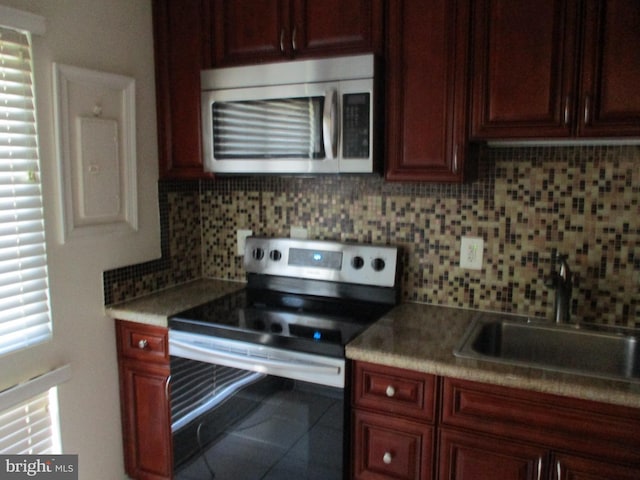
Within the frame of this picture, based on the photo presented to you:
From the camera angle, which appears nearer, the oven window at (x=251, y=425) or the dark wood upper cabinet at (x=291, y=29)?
the oven window at (x=251, y=425)

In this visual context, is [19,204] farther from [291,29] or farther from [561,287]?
[561,287]

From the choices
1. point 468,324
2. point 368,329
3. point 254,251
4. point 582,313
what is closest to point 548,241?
point 582,313

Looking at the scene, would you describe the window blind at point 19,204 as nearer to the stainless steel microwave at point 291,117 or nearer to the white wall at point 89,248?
the white wall at point 89,248

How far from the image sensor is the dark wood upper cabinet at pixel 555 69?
1500 millimetres

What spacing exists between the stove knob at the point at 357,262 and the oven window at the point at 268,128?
0.50 metres

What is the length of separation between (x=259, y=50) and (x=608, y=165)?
4.51 ft

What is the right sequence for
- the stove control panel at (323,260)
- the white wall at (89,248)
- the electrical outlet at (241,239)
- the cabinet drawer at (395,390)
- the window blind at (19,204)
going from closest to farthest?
the cabinet drawer at (395,390)
the window blind at (19,204)
the white wall at (89,248)
the stove control panel at (323,260)
the electrical outlet at (241,239)

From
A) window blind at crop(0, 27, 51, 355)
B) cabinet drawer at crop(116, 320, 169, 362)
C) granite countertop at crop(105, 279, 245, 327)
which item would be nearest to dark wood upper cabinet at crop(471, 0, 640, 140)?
granite countertop at crop(105, 279, 245, 327)

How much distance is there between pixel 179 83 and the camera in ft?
7.24

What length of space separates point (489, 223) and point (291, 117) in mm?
873

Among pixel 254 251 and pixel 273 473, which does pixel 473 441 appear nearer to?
pixel 273 473

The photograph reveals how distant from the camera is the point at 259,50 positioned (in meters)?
2.03

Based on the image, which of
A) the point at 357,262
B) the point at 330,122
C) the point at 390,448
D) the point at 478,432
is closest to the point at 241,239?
the point at 357,262

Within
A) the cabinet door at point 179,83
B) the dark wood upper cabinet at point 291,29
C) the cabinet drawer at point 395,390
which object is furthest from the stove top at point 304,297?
the dark wood upper cabinet at point 291,29
